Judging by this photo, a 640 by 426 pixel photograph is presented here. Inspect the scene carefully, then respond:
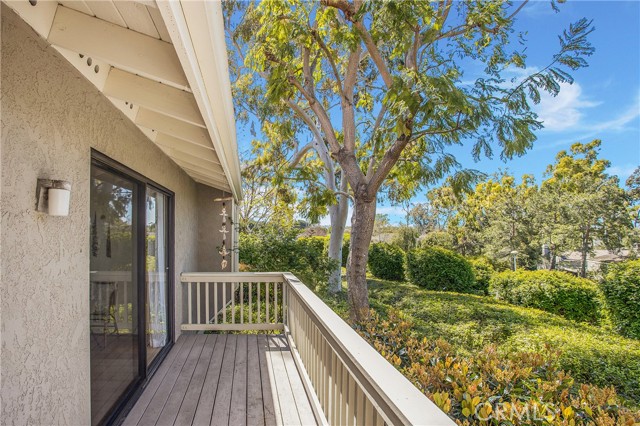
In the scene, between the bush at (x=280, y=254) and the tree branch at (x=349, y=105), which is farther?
the tree branch at (x=349, y=105)

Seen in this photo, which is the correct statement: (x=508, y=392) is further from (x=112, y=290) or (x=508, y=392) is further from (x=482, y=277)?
(x=482, y=277)

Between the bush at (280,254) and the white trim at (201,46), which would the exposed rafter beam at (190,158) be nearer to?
the white trim at (201,46)

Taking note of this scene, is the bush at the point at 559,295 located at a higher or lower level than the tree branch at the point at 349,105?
lower

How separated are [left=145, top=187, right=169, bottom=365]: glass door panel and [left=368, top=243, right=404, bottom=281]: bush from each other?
12.2m

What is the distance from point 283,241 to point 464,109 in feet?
13.7

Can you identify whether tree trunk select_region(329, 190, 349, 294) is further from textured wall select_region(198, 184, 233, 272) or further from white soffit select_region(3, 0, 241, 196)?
white soffit select_region(3, 0, 241, 196)

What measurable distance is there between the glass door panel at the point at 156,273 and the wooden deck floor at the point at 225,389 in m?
0.34

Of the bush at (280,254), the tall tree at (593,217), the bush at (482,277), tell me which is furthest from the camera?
the tall tree at (593,217)

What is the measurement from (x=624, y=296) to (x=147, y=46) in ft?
31.3

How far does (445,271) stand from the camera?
501 inches

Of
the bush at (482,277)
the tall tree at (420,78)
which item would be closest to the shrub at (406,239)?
the bush at (482,277)

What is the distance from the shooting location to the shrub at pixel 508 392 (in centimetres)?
162

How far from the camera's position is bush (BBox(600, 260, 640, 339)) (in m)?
7.05

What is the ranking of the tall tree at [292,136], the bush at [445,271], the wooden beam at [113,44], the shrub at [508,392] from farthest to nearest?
the bush at [445,271]
the tall tree at [292,136]
the shrub at [508,392]
the wooden beam at [113,44]
